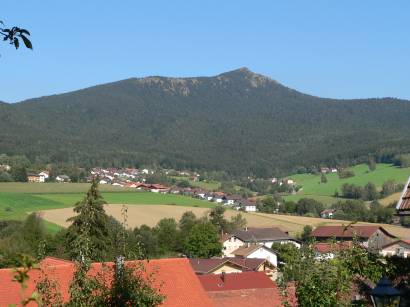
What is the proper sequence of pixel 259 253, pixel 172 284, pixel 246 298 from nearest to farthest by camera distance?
pixel 172 284 < pixel 246 298 < pixel 259 253

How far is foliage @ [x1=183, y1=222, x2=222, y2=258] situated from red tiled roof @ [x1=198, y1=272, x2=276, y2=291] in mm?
28798

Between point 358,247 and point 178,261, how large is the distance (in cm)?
1219

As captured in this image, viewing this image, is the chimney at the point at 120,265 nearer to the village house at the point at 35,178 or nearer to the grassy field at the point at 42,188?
the grassy field at the point at 42,188

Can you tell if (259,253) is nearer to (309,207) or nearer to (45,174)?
(309,207)

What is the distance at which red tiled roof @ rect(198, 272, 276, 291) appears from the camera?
33.9m

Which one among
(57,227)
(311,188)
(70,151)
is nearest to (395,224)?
(57,227)

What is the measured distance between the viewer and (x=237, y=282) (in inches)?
1399

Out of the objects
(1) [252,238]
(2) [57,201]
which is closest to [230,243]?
(1) [252,238]

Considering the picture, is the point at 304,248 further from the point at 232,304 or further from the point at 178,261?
the point at 232,304

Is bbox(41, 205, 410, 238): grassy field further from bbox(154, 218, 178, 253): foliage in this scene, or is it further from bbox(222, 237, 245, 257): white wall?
bbox(222, 237, 245, 257): white wall

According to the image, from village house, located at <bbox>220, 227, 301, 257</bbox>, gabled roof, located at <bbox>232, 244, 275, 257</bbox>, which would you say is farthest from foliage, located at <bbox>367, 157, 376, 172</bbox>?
gabled roof, located at <bbox>232, 244, 275, 257</bbox>

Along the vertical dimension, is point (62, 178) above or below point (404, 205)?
below

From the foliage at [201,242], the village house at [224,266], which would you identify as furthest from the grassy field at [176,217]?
the village house at [224,266]

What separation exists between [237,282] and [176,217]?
5048 cm
